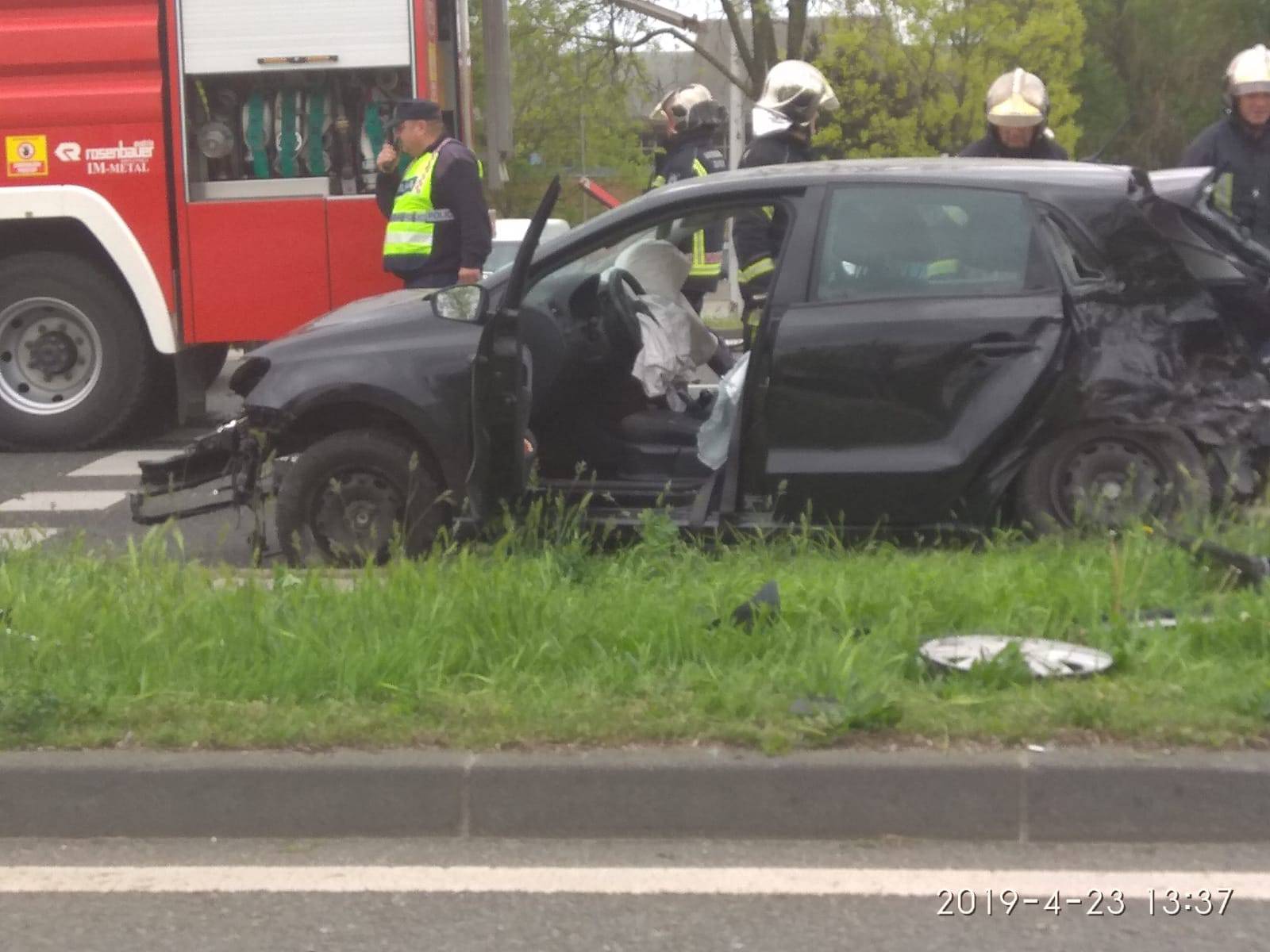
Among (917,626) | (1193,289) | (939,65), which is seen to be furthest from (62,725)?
(939,65)

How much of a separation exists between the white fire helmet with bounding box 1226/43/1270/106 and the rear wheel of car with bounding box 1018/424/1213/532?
7.56ft

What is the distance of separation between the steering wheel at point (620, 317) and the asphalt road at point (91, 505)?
61.9 inches

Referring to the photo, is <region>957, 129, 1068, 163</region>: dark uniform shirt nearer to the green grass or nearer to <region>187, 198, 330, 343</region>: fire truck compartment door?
the green grass

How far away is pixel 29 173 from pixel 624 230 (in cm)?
473

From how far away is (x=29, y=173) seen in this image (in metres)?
10.2

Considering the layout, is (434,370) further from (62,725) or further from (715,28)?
(715,28)

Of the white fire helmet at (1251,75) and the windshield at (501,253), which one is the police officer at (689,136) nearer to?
the windshield at (501,253)

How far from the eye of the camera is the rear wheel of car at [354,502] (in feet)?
22.6

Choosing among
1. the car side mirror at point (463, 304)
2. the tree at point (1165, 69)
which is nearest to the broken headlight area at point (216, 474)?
the car side mirror at point (463, 304)

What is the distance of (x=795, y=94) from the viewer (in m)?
8.73

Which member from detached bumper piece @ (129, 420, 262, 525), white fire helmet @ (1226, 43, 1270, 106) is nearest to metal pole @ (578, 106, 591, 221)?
white fire helmet @ (1226, 43, 1270, 106)

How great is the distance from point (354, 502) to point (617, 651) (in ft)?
6.61

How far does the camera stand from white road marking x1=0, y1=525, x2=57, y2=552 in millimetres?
6770

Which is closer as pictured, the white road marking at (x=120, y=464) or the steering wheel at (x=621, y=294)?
the steering wheel at (x=621, y=294)
